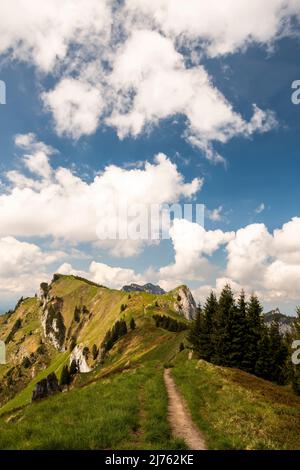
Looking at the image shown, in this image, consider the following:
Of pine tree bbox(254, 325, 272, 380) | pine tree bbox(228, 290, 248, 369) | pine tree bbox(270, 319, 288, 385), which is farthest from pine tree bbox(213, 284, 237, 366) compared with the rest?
pine tree bbox(270, 319, 288, 385)

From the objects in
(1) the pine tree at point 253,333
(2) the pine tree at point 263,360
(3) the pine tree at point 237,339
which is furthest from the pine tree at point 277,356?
(3) the pine tree at point 237,339

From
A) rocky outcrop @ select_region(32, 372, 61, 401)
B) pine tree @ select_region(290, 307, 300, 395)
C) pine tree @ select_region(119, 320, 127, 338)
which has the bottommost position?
rocky outcrop @ select_region(32, 372, 61, 401)

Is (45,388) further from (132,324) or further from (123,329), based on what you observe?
(132,324)

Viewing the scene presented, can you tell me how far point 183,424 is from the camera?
17719mm

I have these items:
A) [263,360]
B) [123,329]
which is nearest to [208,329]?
[263,360]

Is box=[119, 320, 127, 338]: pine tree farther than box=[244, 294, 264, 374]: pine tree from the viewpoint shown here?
Yes

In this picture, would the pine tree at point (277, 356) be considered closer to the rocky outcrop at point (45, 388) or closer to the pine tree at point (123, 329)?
the rocky outcrop at point (45, 388)

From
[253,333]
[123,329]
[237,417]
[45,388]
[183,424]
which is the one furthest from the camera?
[123,329]

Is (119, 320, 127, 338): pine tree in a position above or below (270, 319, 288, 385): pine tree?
above

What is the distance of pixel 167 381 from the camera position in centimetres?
3362

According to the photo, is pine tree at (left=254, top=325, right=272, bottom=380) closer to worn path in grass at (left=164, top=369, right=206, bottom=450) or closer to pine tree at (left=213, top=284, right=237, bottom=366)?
pine tree at (left=213, top=284, right=237, bottom=366)

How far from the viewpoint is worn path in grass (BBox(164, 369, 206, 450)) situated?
14894mm
